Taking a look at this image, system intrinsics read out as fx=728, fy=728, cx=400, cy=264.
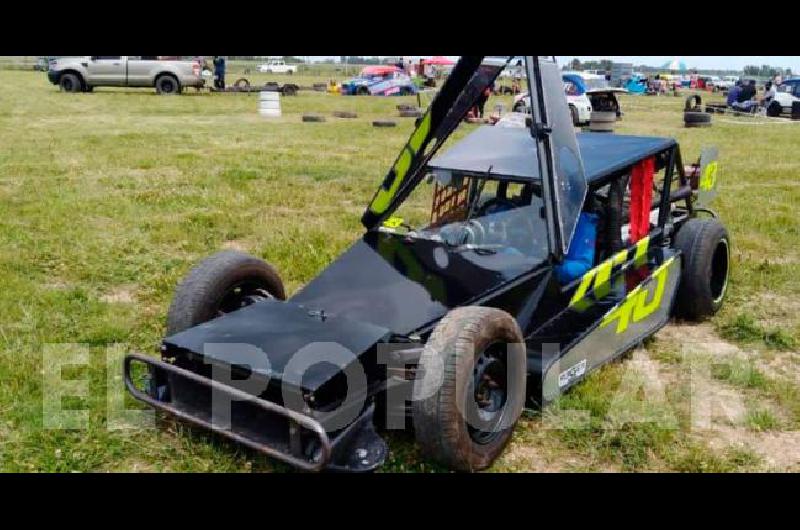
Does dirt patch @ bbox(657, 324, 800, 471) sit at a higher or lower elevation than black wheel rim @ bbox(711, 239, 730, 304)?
lower

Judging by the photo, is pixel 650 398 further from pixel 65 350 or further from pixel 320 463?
pixel 65 350

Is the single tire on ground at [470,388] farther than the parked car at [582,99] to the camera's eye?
No

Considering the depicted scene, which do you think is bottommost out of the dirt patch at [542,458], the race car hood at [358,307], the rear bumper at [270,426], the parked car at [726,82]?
the dirt patch at [542,458]

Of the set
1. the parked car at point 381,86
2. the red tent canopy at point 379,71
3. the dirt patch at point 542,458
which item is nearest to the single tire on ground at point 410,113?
the parked car at point 381,86

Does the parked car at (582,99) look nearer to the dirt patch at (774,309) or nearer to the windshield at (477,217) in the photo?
the dirt patch at (774,309)

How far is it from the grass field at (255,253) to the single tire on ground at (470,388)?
227mm

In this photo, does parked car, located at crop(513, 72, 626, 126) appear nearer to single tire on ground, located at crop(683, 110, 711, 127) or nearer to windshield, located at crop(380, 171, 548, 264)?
single tire on ground, located at crop(683, 110, 711, 127)

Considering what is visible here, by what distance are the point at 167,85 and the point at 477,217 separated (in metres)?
24.0

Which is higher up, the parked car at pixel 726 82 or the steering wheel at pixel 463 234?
the parked car at pixel 726 82

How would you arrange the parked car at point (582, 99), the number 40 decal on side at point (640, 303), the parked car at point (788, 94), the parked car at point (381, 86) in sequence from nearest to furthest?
the number 40 decal on side at point (640, 303) → the parked car at point (582, 99) → the parked car at point (788, 94) → the parked car at point (381, 86)

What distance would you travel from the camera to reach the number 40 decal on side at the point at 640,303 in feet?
13.7

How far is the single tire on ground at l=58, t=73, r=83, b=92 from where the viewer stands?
24641 millimetres

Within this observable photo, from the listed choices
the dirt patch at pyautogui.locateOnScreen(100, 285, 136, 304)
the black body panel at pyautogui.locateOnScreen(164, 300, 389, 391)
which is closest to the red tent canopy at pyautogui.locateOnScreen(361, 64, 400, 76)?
the dirt patch at pyautogui.locateOnScreen(100, 285, 136, 304)

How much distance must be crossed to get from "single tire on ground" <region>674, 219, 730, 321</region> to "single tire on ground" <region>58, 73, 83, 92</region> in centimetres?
2424
